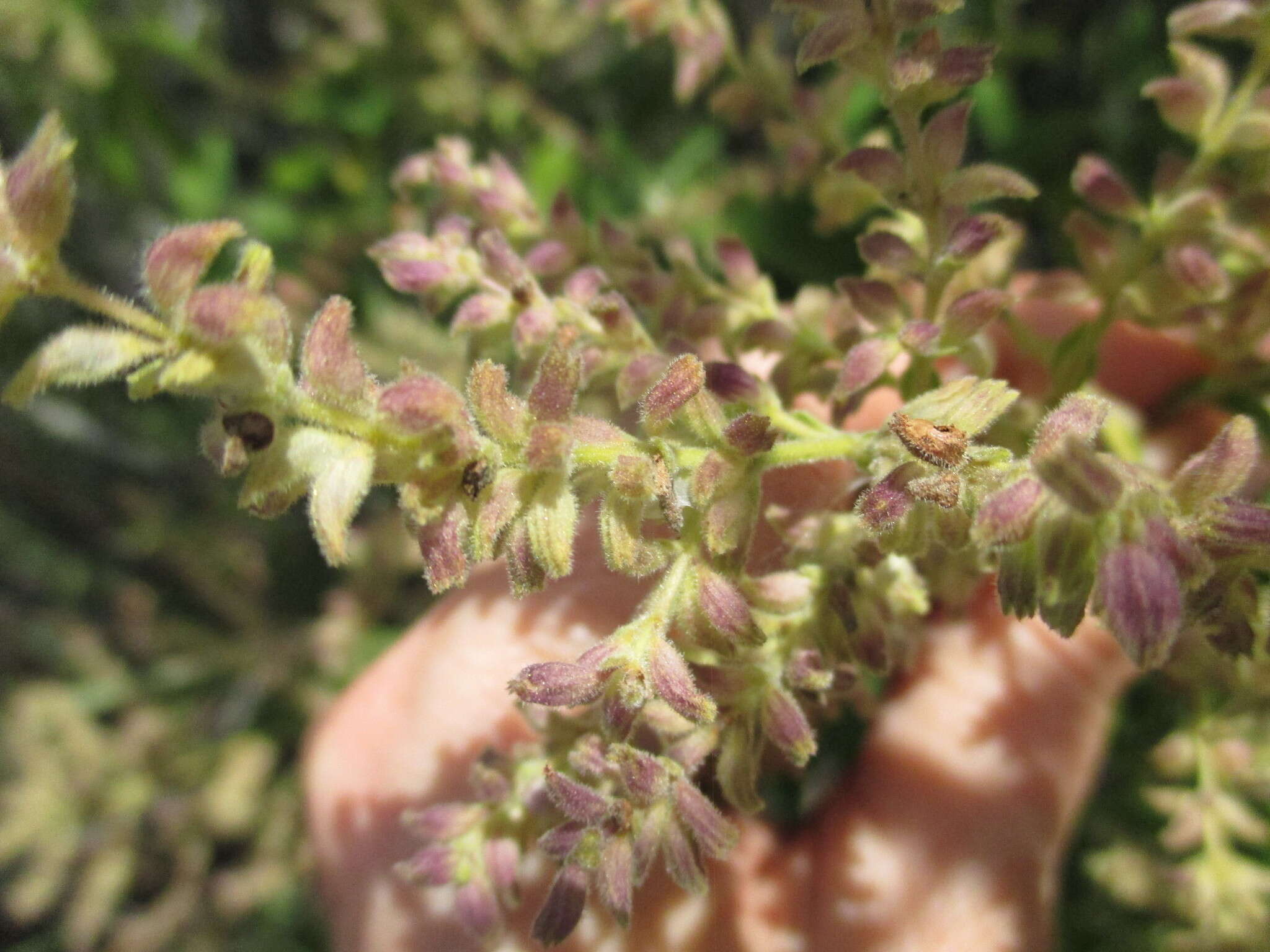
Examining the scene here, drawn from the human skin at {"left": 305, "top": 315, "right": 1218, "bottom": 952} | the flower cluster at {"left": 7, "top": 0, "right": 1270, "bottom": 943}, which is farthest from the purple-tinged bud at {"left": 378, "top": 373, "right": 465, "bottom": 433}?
the human skin at {"left": 305, "top": 315, "right": 1218, "bottom": 952}

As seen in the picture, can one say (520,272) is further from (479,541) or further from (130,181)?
(130,181)

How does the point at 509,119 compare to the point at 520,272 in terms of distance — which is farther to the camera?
the point at 509,119

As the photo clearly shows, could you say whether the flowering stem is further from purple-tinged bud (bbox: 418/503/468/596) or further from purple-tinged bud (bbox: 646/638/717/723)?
Answer: purple-tinged bud (bbox: 646/638/717/723)

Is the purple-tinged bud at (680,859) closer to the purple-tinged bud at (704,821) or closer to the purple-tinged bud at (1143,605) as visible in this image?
the purple-tinged bud at (704,821)

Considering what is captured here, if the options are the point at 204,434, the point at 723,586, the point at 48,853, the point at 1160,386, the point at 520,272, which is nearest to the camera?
the point at 204,434

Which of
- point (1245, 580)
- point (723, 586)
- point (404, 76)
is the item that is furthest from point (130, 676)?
point (1245, 580)

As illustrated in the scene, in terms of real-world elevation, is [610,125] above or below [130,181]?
below
